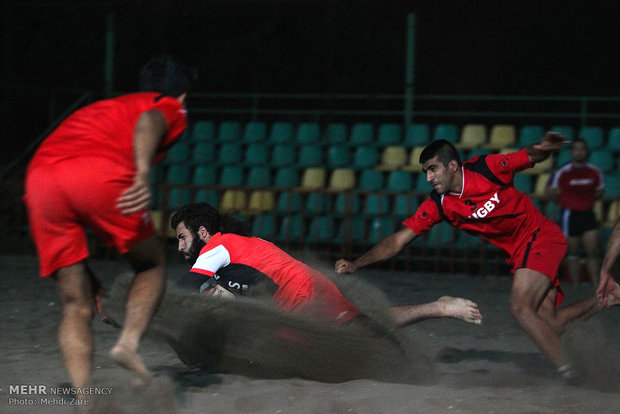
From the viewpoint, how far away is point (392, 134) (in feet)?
43.3

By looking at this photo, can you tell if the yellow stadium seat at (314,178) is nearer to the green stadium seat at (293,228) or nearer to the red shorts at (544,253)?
the green stadium seat at (293,228)

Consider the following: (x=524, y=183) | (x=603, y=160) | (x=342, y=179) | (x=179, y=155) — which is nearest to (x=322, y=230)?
(x=342, y=179)

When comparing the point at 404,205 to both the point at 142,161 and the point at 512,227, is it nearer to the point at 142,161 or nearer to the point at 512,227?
the point at 512,227

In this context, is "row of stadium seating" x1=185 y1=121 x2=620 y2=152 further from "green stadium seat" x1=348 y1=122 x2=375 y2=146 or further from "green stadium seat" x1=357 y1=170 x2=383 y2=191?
"green stadium seat" x1=357 y1=170 x2=383 y2=191

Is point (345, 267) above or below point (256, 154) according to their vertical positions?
above

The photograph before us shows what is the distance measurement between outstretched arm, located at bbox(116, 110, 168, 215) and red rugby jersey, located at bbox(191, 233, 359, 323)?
137 centimetres

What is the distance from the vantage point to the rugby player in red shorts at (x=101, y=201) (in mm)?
3332

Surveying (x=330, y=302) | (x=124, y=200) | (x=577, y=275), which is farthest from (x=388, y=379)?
(x=577, y=275)

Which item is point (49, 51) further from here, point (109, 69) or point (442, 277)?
point (442, 277)

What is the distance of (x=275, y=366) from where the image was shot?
4.65 meters

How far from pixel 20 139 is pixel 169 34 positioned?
4.43 metres

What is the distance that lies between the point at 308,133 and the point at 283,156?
2.19 feet

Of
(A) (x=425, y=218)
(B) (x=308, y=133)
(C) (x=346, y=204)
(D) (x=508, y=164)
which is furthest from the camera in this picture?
(B) (x=308, y=133)

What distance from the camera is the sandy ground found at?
13.3 feet
